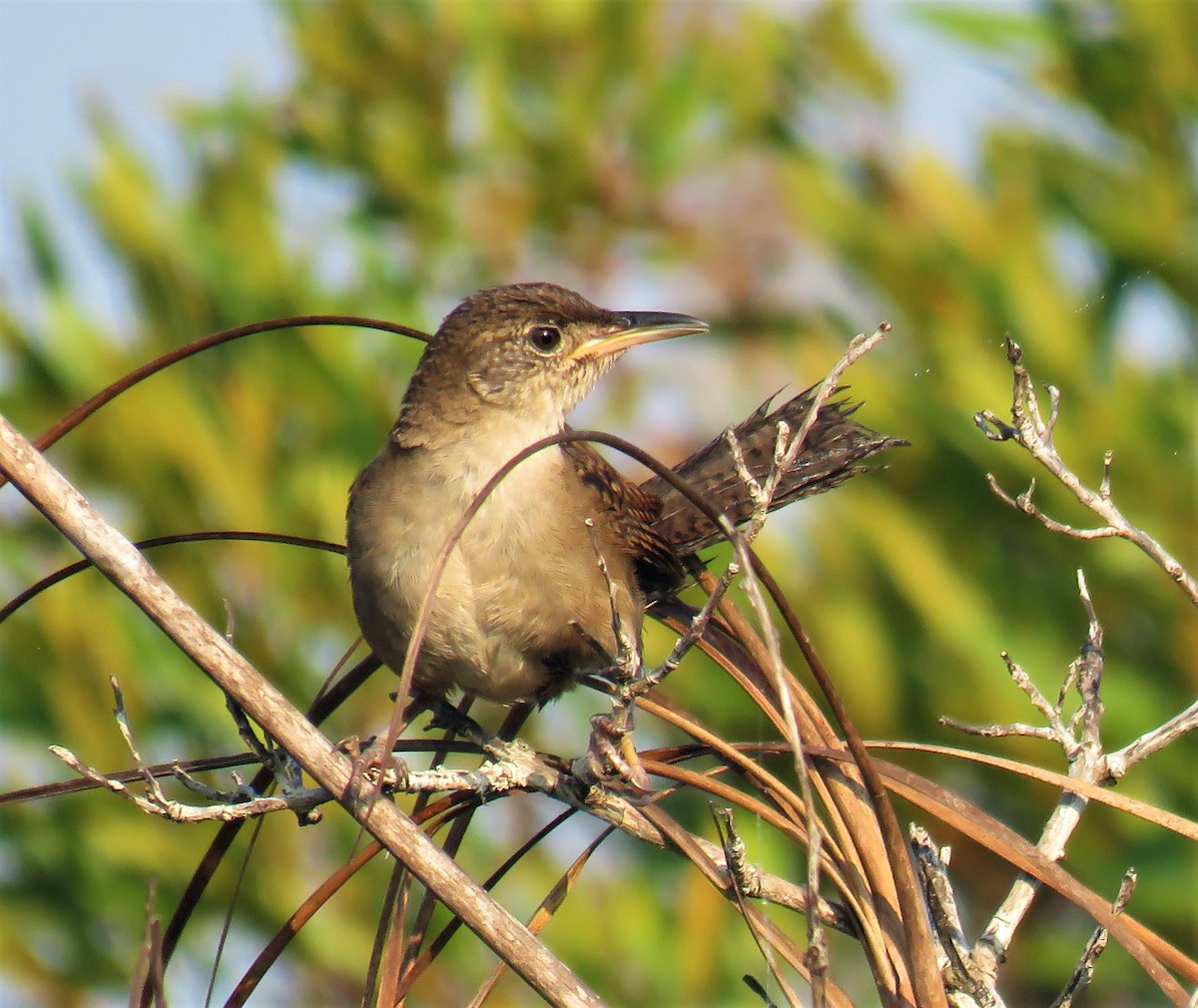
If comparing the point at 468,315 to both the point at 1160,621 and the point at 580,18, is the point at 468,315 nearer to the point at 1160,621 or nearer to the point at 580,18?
the point at 1160,621

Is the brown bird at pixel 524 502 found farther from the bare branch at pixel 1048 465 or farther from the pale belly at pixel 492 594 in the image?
the bare branch at pixel 1048 465

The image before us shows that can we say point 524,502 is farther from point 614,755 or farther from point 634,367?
point 634,367

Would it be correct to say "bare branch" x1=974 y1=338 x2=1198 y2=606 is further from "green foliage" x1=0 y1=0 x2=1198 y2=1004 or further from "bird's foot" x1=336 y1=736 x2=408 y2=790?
"green foliage" x1=0 y1=0 x2=1198 y2=1004

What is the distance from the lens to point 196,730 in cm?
605

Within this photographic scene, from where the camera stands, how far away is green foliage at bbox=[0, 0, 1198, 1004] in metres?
5.57

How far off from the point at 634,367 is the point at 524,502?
3871 millimetres

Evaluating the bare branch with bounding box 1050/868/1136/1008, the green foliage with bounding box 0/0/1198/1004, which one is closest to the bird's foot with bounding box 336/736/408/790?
the bare branch with bounding box 1050/868/1136/1008

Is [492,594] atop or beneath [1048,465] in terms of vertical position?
beneath

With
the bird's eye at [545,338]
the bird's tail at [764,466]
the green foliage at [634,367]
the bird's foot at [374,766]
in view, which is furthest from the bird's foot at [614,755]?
the green foliage at [634,367]

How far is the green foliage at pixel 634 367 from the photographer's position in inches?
219

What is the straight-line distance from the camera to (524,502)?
3068 millimetres

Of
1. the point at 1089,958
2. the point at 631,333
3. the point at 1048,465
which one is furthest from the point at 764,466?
the point at 1089,958

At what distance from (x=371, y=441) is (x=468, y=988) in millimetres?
2187

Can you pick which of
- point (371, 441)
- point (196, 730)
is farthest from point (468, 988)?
point (371, 441)
